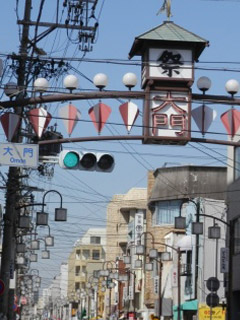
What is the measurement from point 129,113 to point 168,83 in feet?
4.17

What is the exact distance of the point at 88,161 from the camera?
21312 millimetres

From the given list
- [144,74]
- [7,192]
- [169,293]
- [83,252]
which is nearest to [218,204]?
[169,293]

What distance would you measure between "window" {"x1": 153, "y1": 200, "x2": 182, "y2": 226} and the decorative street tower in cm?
5226

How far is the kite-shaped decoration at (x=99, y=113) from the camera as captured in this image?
22156mm

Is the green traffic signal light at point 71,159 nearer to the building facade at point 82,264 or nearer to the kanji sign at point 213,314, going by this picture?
the kanji sign at point 213,314

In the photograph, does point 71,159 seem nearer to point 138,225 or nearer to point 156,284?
point 156,284

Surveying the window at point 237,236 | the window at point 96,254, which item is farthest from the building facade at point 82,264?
the window at point 237,236

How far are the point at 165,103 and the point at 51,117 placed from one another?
2955 mm

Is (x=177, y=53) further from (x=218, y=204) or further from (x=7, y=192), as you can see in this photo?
(x=218, y=204)

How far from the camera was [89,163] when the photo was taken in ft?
69.9

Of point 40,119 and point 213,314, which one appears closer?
point 40,119

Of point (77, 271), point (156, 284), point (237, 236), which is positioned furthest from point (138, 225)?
point (77, 271)

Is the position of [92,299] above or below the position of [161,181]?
below

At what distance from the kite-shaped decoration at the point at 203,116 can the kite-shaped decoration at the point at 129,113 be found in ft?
4.85
